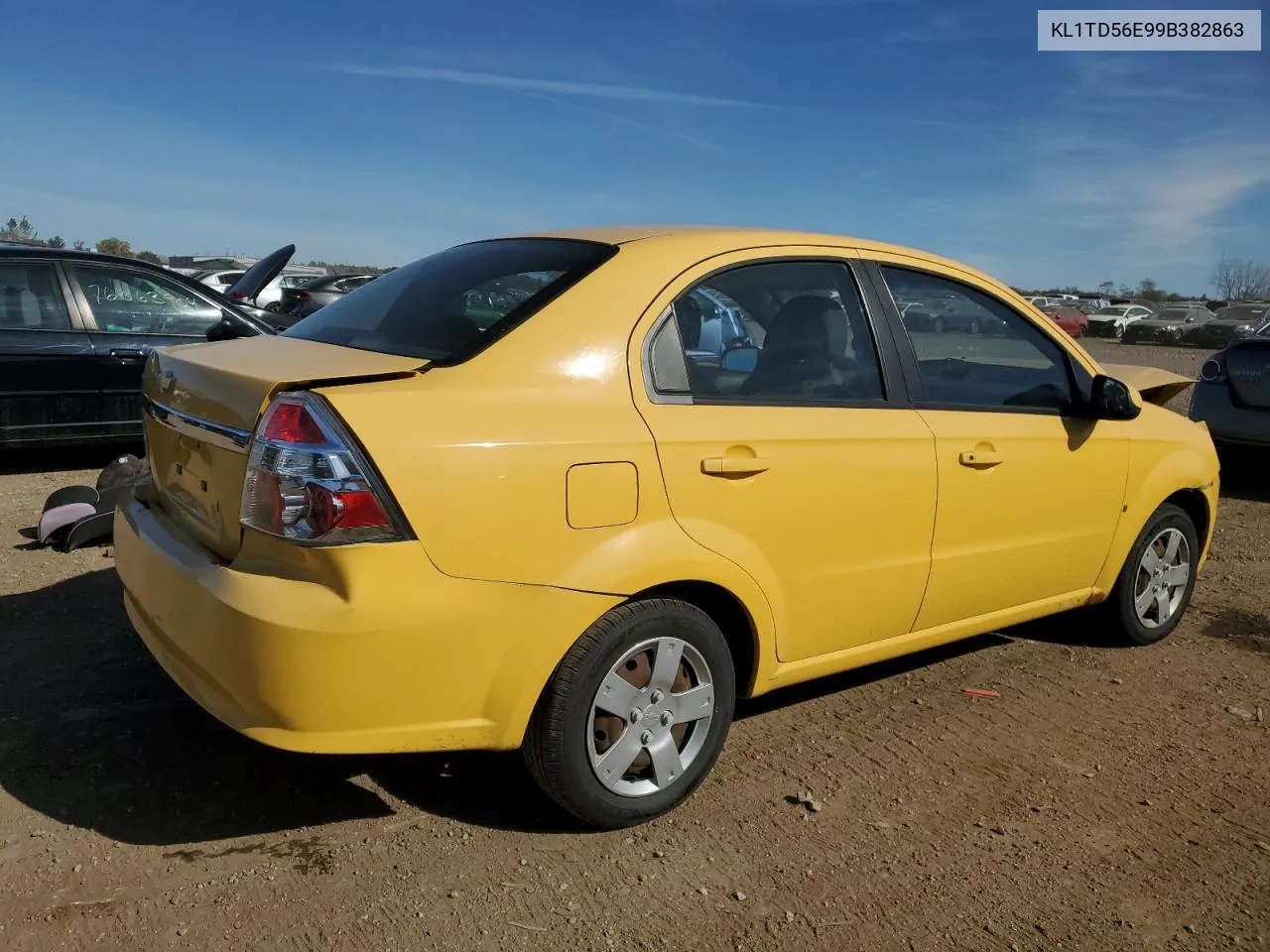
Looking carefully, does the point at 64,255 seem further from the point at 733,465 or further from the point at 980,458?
the point at 980,458

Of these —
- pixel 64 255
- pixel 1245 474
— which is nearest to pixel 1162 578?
pixel 1245 474

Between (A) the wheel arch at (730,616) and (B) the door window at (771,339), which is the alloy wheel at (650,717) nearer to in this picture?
(A) the wheel arch at (730,616)

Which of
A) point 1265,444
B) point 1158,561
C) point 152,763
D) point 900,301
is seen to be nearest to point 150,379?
point 152,763

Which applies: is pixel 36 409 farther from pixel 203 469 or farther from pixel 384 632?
pixel 384 632

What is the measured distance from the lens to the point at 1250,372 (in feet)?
26.2

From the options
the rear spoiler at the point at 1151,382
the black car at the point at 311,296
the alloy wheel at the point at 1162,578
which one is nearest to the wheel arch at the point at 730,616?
the alloy wheel at the point at 1162,578

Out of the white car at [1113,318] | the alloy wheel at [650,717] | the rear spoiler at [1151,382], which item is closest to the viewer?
the alloy wheel at [650,717]

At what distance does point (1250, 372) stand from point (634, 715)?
23.5ft

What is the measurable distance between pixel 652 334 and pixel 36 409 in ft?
18.3

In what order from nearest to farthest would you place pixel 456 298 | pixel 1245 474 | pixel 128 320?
pixel 456 298 → pixel 128 320 → pixel 1245 474

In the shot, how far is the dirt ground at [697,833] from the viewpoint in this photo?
8.21 ft

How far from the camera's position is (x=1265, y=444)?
26.0 ft

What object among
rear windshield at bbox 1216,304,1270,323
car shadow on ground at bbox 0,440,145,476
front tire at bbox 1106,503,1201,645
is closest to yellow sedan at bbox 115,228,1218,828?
front tire at bbox 1106,503,1201,645

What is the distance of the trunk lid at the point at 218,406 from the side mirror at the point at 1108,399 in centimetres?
263
